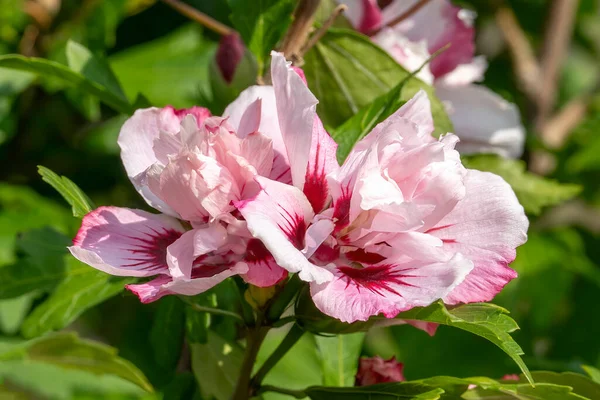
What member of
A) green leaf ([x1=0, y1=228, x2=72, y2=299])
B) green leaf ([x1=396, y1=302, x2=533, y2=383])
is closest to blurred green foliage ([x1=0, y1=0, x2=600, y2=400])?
green leaf ([x1=0, y1=228, x2=72, y2=299])

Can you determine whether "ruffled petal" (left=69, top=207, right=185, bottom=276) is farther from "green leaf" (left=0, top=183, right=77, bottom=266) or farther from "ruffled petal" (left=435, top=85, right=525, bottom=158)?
"green leaf" (left=0, top=183, right=77, bottom=266)

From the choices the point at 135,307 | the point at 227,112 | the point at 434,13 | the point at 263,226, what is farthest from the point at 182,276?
the point at 135,307

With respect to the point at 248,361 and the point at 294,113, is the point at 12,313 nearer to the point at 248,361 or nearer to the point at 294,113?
the point at 248,361

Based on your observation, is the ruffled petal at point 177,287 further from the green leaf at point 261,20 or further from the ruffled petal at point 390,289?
the green leaf at point 261,20

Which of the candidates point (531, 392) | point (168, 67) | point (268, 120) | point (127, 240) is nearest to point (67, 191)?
point (127, 240)

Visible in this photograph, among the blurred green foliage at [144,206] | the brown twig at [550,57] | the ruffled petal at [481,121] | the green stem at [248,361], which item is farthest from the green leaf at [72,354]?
the brown twig at [550,57]

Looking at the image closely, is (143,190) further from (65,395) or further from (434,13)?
(65,395)
